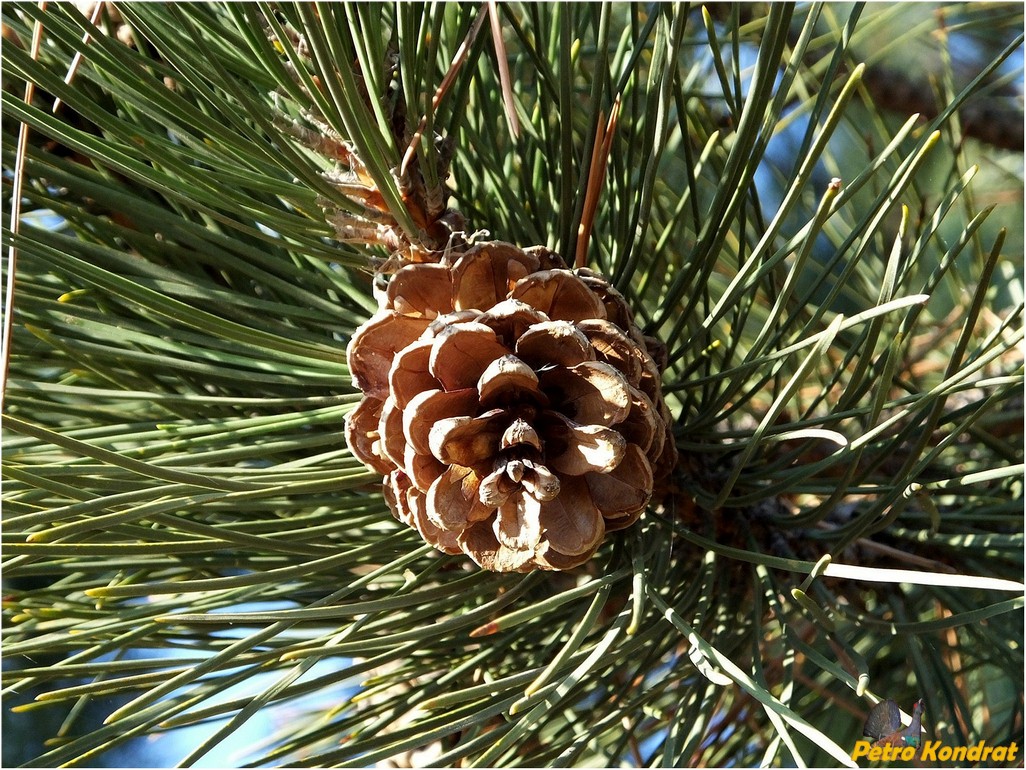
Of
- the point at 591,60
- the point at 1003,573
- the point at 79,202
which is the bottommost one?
the point at 1003,573

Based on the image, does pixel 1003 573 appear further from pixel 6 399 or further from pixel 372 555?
pixel 6 399

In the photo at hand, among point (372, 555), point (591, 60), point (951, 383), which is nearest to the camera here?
point (951, 383)

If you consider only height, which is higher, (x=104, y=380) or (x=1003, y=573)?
(x=104, y=380)

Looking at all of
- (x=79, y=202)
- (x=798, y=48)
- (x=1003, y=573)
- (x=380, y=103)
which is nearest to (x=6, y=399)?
(x=79, y=202)
